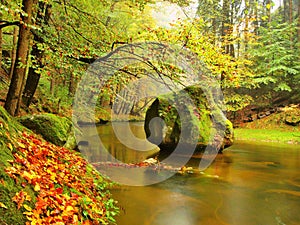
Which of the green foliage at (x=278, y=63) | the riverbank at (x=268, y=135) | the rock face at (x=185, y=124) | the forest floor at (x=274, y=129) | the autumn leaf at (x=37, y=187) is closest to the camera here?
the autumn leaf at (x=37, y=187)

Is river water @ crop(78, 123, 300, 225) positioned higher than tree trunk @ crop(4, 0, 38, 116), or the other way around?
tree trunk @ crop(4, 0, 38, 116)

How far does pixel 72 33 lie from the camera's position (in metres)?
7.00

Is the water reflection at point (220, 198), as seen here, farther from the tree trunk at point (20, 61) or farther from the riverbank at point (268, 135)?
the riverbank at point (268, 135)

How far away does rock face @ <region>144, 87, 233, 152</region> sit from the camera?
1024 cm

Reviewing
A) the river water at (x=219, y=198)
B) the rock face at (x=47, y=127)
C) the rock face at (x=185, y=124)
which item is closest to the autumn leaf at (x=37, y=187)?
the river water at (x=219, y=198)

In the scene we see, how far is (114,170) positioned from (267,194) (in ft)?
12.6

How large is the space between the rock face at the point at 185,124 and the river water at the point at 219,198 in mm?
1963

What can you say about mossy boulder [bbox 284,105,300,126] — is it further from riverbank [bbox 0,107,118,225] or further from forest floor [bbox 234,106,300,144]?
riverbank [bbox 0,107,118,225]

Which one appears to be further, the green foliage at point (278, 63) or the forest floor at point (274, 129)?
the green foliage at point (278, 63)

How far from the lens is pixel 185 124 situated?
10.3 meters

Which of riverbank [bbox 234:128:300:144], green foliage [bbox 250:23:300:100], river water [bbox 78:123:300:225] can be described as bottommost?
river water [bbox 78:123:300:225]

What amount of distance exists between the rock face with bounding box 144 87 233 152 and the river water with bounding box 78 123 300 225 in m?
1.96

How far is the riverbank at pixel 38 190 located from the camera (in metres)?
2.50

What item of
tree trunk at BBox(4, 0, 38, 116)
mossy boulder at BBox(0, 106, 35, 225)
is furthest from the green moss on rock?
mossy boulder at BBox(0, 106, 35, 225)
